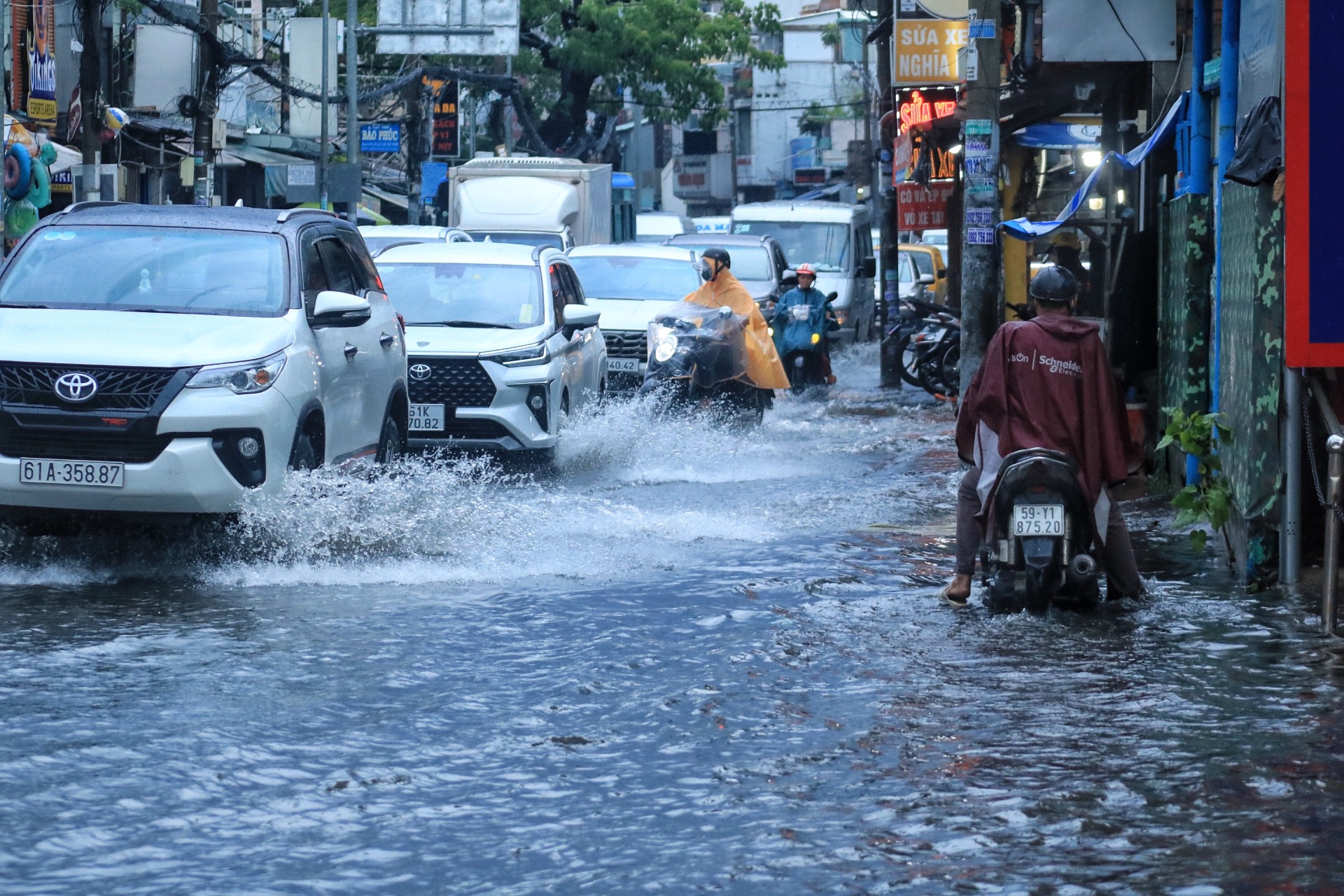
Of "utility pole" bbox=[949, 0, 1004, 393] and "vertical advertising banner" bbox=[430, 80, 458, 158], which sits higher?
"vertical advertising banner" bbox=[430, 80, 458, 158]

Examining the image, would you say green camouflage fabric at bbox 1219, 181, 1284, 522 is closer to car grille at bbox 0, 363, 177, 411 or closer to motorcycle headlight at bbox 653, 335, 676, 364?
car grille at bbox 0, 363, 177, 411

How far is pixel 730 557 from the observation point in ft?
31.9

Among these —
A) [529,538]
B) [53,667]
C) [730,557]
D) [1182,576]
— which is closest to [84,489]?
[53,667]

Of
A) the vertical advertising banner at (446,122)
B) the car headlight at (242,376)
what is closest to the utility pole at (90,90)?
the car headlight at (242,376)

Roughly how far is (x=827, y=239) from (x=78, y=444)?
74.4 ft

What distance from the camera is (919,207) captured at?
78.6ft

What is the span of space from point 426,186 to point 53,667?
40.4 metres

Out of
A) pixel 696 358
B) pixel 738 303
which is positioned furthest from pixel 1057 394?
pixel 738 303

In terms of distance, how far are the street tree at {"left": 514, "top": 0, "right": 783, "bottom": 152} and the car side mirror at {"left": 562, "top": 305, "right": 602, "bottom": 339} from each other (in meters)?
34.7

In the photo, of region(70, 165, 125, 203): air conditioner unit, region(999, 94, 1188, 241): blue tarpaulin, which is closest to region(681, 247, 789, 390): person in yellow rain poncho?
region(999, 94, 1188, 241): blue tarpaulin

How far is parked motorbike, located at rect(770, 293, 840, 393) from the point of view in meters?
21.4

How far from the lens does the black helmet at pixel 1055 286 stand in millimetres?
8008

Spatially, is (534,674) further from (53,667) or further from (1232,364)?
(1232,364)

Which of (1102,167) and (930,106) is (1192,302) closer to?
(1102,167)
